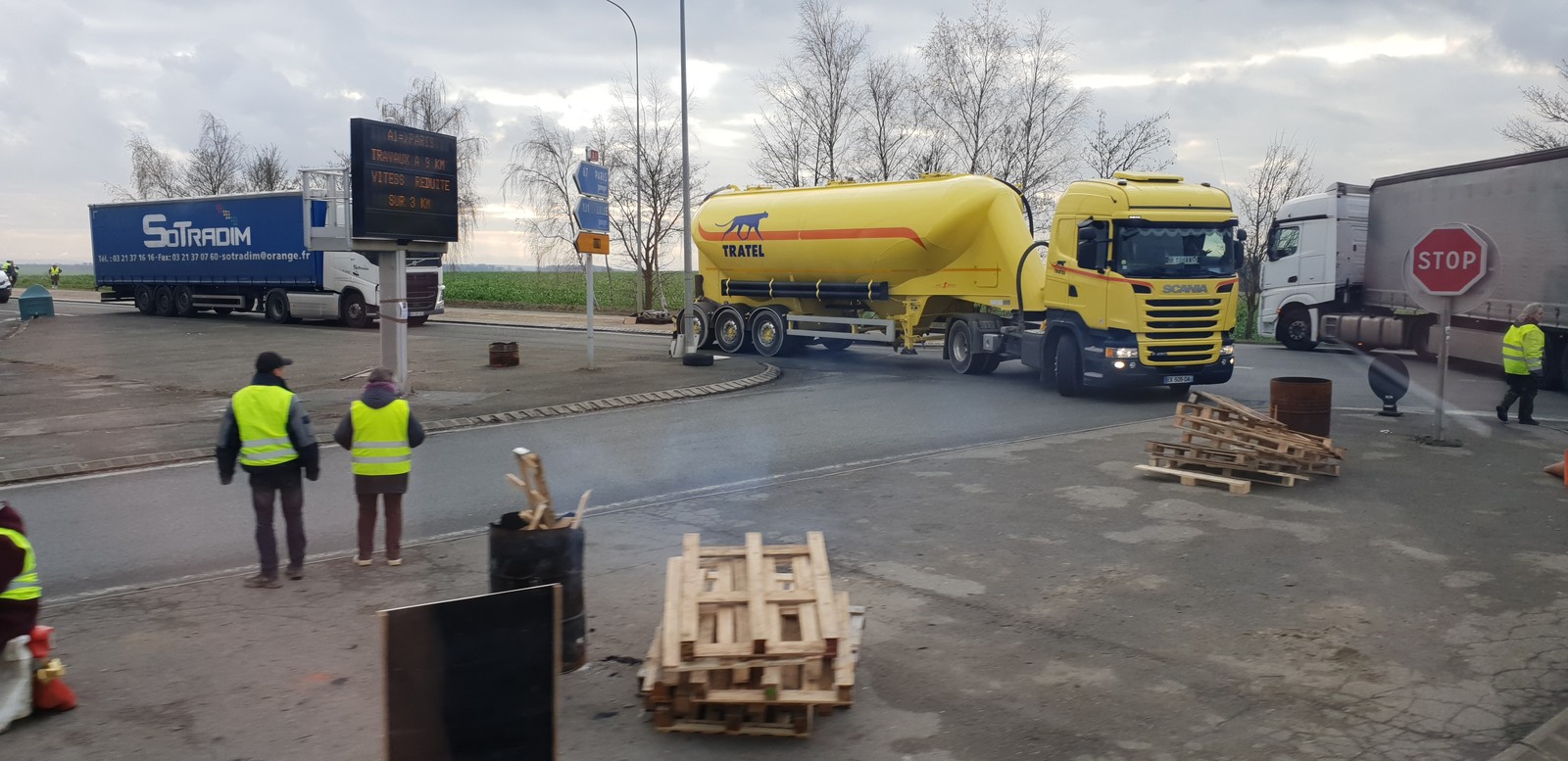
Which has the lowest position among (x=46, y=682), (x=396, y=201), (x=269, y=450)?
(x=46, y=682)

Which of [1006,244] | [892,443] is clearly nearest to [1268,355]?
[1006,244]

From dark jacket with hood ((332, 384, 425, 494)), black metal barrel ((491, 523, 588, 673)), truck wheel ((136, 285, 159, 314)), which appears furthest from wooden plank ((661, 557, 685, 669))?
truck wheel ((136, 285, 159, 314))

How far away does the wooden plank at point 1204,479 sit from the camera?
10.5 meters

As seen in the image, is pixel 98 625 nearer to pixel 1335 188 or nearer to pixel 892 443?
pixel 892 443

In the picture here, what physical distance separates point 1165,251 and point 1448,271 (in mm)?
4354

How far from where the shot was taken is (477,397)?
1720cm

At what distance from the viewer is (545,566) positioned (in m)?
6.04

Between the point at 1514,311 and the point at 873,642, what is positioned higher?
the point at 1514,311

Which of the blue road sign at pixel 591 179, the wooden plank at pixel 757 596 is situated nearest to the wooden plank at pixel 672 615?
the wooden plank at pixel 757 596

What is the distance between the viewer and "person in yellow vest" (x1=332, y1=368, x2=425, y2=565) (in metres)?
8.09

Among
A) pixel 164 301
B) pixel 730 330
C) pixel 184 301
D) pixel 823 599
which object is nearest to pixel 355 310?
pixel 184 301

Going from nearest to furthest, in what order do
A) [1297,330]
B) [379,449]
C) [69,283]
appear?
[379,449] → [1297,330] → [69,283]

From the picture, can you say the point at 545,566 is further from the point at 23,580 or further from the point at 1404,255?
the point at 1404,255

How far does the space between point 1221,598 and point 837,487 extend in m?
4.23
